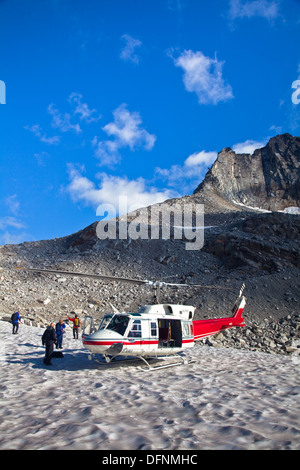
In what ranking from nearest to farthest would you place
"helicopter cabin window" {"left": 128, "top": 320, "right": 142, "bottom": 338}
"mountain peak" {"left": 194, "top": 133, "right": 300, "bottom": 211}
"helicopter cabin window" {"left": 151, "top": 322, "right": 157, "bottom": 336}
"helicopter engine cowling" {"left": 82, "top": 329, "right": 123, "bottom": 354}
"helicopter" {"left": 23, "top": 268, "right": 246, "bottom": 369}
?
"helicopter engine cowling" {"left": 82, "top": 329, "right": 123, "bottom": 354}
"helicopter" {"left": 23, "top": 268, "right": 246, "bottom": 369}
"helicopter cabin window" {"left": 128, "top": 320, "right": 142, "bottom": 338}
"helicopter cabin window" {"left": 151, "top": 322, "right": 157, "bottom": 336}
"mountain peak" {"left": 194, "top": 133, "right": 300, "bottom": 211}

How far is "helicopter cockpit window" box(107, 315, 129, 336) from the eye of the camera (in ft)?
32.2

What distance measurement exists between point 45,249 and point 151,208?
22.9 metres

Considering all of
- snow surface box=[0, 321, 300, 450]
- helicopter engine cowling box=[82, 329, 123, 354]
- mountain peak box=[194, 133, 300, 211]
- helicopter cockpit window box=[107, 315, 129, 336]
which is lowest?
snow surface box=[0, 321, 300, 450]

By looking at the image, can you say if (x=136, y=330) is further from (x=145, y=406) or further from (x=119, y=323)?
(x=145, y=406)

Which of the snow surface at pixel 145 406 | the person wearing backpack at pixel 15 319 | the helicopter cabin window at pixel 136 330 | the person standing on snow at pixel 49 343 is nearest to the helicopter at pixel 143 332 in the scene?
Result: the helicopter cabin window at pixel 136 330

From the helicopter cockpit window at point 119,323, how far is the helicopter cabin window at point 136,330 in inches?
9.3

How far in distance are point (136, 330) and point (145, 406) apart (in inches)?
152

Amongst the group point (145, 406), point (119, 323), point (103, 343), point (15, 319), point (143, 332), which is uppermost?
point (119, 323)

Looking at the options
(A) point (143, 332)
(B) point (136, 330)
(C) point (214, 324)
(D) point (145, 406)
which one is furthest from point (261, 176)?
(D) point (145, 406)

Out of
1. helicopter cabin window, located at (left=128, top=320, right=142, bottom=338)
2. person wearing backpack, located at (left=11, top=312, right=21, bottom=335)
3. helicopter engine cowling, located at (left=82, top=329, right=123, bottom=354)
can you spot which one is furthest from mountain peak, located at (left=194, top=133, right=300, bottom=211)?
helicopter engine cowling, located at (left=82, top=329, right=123, bottom=354)

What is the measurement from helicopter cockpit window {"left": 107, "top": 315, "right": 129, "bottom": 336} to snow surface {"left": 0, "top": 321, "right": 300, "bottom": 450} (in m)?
1.30

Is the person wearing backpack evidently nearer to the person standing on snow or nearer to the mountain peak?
the person standing on snow

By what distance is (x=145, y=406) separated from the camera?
608cm
